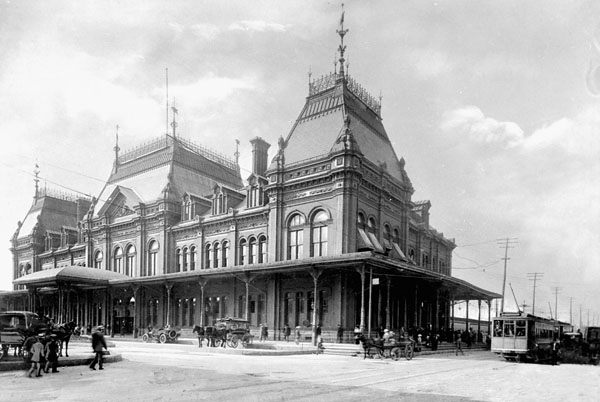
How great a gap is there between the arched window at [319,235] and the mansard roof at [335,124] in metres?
4.00

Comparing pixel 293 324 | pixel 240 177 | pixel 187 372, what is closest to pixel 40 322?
pixel 187 372

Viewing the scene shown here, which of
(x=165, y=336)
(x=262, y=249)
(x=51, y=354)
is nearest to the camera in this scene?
(x=51, y=354)

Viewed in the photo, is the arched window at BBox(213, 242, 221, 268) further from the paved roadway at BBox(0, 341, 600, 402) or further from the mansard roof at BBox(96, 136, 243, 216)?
the paved roadway at BBox(0, 341, 600, 402)

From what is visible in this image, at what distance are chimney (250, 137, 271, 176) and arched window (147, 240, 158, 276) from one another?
10134 mm

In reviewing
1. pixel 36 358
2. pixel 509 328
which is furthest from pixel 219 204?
pixel 36 358

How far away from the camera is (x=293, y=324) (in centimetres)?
3017

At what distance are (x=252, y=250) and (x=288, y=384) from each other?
73.9 feet

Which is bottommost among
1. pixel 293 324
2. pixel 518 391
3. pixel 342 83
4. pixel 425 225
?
pixel 293 324

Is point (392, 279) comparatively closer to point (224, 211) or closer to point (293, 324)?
point (293, 324)

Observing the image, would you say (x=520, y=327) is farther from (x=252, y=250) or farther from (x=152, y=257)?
(x=152, y=257)

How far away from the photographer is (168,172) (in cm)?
4266

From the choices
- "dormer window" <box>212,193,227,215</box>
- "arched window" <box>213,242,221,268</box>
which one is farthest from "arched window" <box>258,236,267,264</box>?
"dormer window" <box>212,193,227,215</box>

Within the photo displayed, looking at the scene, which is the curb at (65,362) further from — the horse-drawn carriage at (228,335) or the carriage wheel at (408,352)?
the carriage wheel at (408,352)

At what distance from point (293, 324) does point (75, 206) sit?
36997 millimetres
